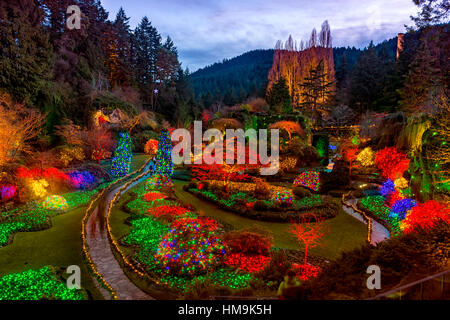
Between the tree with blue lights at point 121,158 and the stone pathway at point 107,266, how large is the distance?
29.8ft

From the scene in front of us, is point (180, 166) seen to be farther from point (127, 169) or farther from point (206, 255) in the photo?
point (206, 255)

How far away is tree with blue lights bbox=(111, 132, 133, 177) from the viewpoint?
21438 mm

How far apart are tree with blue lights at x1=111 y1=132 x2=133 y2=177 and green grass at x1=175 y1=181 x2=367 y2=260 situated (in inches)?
328

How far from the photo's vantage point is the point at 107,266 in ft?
30.1

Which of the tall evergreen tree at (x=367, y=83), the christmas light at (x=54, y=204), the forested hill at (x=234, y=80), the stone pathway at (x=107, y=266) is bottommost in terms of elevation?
the stone pathway at (x=107, y=266)

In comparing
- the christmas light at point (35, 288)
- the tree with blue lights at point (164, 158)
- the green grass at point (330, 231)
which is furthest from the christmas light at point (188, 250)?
the tree with blue lights at point (164, 158)

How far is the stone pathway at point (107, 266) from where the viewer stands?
25.3 feet

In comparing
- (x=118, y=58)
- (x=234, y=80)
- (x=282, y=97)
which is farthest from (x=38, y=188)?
(x=234, y=80)

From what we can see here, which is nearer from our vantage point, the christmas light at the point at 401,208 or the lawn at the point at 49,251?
the lawn at the point at 49,251

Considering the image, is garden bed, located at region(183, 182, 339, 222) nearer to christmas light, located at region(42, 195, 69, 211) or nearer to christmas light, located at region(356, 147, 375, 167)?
christmas light, located at region(42, 195, 69, 211)

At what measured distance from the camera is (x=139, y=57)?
4994 cm

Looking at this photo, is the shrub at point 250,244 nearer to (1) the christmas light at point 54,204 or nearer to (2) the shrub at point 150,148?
(1) the christmas light at point 54,204
